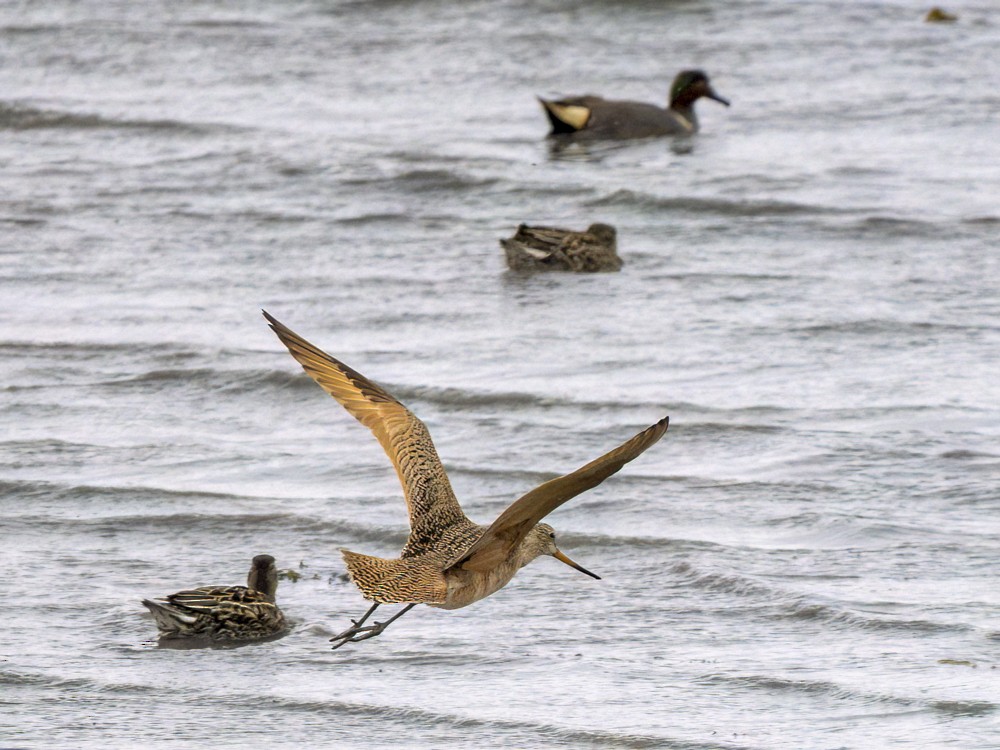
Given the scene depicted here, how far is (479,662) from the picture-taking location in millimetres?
7117

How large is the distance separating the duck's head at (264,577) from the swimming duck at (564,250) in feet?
18.3

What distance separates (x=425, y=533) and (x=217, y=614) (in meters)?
1.02

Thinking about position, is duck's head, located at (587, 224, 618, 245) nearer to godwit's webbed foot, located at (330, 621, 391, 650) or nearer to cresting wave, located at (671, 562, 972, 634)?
cresting wave, located at (671, 562, 972, 634)

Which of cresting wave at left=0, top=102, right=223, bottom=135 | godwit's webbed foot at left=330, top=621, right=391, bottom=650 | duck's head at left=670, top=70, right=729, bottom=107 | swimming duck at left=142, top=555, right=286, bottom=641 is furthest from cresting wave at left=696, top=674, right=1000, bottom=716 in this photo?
cresting wave at left=0, top=102, right=223, bottom=135

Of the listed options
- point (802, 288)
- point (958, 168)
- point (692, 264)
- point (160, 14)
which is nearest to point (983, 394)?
point (802, 288)

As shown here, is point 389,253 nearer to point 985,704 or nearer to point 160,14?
point 985,704

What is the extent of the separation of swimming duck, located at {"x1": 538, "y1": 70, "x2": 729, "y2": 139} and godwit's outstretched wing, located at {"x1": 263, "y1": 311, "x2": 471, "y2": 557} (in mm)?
9726

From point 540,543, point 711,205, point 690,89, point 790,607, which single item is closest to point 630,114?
point 690,89

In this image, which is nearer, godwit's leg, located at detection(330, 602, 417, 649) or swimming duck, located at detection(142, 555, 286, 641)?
godwit's leg, located at detection(330, 602, 417, 649)

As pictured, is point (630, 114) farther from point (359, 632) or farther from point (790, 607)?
point (359, 632)

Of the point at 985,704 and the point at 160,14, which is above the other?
the point at 160,14

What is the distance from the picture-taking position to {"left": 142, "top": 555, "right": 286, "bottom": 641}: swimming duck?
7.21 m

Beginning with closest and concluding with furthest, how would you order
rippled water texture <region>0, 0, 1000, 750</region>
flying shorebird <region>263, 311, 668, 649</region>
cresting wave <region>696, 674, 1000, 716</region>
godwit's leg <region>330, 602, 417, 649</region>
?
flying shorebird <region>263, 311, 668, 649</region> → cresting wave <region>696, 674, 1000, 716</region> → godwit's leg <region>330, 602, 417, 649</region> → rippled water texture <region>0, 0, 1000, 750</region>

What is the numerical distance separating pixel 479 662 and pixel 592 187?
8880 mm
